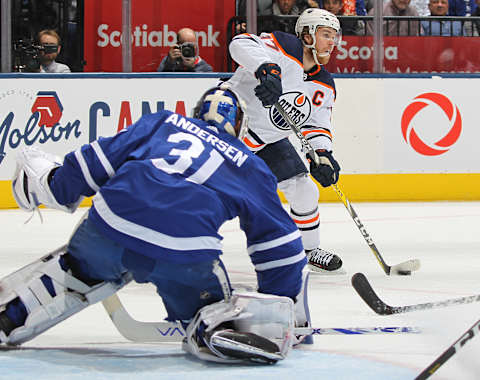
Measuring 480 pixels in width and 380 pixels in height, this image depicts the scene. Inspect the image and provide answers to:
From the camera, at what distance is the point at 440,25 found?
6.91 m

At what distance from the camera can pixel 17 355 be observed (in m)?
2.11

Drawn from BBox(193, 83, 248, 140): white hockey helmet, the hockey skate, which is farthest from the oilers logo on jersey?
BBox(193, 83, 248, 140): white hockey helmet

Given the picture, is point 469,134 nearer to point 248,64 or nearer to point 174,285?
point 248,64

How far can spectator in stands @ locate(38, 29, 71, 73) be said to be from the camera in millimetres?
6219

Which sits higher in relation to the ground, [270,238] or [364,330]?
[270,238]

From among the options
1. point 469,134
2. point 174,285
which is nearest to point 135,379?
point 174,285

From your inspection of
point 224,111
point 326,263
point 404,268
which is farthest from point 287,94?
point 224,111

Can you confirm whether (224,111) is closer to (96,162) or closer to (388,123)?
(96,162)

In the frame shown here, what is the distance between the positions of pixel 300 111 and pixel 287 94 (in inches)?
3.8

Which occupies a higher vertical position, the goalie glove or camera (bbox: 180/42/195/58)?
camera (bbox: 180/42/195/58)

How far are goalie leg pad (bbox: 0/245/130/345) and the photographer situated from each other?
14.6 ft

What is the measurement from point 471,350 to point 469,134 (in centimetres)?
477

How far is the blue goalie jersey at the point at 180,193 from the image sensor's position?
1975mm

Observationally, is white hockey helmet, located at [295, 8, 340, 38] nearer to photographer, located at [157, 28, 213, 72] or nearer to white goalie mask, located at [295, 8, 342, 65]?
white goalie mask, located at [295, 8, 342, 65]
